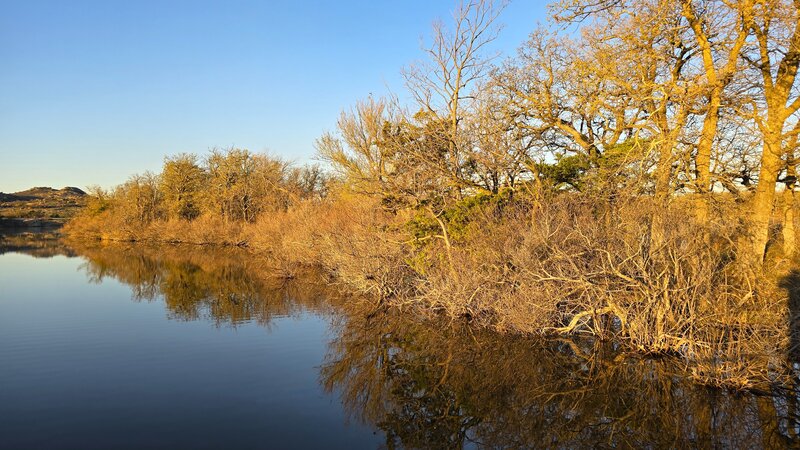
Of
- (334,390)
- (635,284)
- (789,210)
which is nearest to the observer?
(334,390)

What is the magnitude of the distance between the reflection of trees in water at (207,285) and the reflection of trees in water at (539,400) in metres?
5.66

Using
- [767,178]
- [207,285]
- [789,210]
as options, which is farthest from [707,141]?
[207,285]

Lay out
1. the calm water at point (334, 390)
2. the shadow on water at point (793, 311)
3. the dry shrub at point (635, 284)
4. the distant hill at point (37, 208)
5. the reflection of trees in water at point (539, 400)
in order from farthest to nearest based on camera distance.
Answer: the distant hill at point (37, 208) → the shadow on water at point (793, 311) → the dry shrub at point (635, 284) → the calm water at point (334, 390) → the reflection of trees in water at point (539, 400)

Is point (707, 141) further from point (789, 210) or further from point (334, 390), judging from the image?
point (334, 390)

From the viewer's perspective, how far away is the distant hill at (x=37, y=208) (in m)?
74.8

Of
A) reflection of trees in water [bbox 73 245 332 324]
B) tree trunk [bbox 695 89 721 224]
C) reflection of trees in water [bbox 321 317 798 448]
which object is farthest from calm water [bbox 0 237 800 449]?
tree trunk [bbox 695 89 721 224]

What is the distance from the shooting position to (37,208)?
87438 mm

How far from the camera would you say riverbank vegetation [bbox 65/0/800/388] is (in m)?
9.17

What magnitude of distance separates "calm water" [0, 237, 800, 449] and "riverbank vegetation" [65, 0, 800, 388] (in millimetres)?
943

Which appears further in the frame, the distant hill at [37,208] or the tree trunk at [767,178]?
the distant hill at [37,208]

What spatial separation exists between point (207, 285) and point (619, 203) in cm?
1695

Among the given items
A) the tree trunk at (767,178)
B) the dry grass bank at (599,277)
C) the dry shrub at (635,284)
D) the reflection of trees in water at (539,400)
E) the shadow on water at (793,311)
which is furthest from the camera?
the tree trunk at (767,178)

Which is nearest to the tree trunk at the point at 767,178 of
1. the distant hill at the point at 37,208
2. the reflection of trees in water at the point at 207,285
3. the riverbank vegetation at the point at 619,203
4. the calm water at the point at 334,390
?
the riverbank vegetation at the point at 619,203

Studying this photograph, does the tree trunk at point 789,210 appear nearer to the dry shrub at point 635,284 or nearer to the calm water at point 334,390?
the dry shrub at point 635,284
